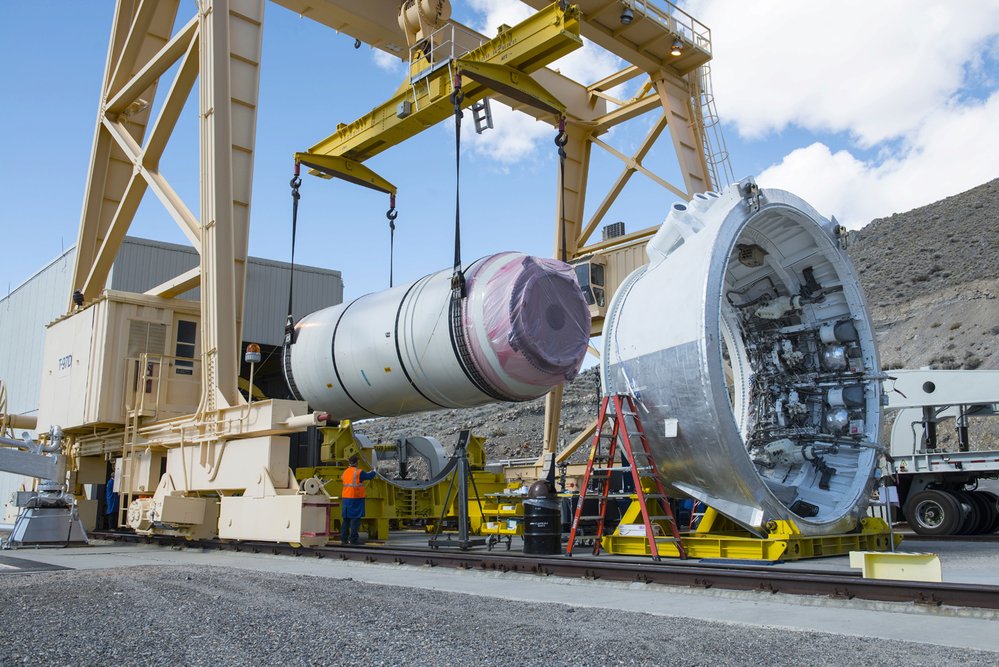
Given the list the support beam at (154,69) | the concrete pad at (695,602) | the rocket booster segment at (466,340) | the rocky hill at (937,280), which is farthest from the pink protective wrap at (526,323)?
the rocky hill at (937,280)

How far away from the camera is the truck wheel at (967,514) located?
13.0 meters

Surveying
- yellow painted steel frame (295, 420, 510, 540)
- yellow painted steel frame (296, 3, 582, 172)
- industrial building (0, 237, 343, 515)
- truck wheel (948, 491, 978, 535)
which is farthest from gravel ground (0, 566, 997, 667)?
industrial building (0, 237, 343, 515)

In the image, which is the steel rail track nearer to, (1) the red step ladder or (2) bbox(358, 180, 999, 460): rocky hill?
(1) the red step ladder

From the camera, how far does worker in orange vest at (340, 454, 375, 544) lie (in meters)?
11.1

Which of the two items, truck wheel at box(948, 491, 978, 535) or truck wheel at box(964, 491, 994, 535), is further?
truck wheel at box(964, 491, 994, 535)

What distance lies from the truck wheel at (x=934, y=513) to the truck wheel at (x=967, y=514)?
0.19ft

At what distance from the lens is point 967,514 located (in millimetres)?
13016

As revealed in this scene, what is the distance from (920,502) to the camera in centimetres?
1342

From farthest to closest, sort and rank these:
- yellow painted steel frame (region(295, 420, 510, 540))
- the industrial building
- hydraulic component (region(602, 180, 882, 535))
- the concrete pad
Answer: the industrial building → yellow painted steel frame (region(295, 420, 510, 540)) → hydraulic component (region(602, 180, 882, 535)) → the concrete pad

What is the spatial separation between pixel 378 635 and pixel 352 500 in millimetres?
6791

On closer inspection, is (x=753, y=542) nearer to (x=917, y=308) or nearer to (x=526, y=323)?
(x=526, y=323)

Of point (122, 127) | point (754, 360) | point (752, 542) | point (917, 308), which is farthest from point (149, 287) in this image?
point (917, 308)

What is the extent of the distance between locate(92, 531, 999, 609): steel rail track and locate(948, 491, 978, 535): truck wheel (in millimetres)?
7203

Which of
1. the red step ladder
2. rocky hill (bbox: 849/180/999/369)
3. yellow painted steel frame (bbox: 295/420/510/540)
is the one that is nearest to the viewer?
the red step ladder
